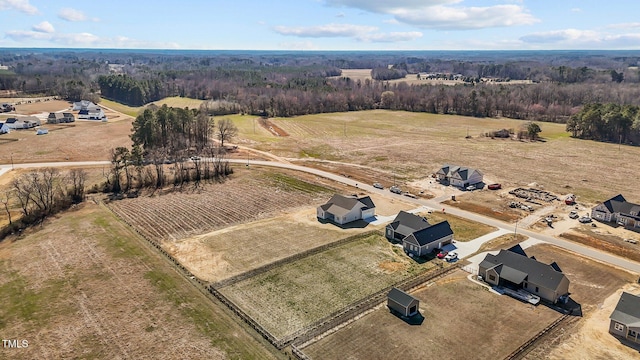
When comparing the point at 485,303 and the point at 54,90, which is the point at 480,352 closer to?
the point at 485,303

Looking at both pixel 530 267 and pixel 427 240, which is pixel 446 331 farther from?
pixel 427 240

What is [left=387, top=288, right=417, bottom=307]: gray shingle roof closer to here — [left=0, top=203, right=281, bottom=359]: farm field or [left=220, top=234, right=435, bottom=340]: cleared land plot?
[left=220, top=234, right=435, bottom=340]: cleared land plot

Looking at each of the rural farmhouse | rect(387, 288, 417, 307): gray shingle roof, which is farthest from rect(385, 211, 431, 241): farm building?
rect(387, 288, 417, 307): gray shingle roof

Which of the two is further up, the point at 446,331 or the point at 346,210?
the point at 346,210

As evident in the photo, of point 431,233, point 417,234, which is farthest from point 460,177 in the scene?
point 417,234

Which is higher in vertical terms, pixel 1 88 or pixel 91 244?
pixel 1 88

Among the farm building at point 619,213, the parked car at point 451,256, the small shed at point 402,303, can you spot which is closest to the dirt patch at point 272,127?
the parked car at point 451,256

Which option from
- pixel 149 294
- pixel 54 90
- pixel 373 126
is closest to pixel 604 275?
pixel 149 294
